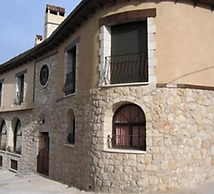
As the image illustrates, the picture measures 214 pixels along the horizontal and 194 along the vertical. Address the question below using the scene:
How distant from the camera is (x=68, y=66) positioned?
41.1ft

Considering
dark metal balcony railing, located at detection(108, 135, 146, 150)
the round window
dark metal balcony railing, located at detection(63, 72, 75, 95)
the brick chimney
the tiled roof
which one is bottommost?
dark metal balcony railing, located at detection(108, 135, 146, 150)

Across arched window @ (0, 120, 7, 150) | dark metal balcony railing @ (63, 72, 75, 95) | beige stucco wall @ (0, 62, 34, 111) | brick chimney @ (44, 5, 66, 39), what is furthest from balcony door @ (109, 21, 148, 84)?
arched window @ (0, 120, 7, 150)

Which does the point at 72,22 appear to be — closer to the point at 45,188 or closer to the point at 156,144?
the point at 156,144

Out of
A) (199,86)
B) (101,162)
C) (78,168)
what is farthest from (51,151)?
(199,86)

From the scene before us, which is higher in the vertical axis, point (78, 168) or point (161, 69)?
point (161, 69)

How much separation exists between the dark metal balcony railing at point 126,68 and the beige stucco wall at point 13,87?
768 cm

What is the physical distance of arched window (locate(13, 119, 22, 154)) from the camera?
17.7 meters

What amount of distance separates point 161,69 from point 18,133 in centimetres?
1230

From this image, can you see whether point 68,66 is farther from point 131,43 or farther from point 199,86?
point 199,86

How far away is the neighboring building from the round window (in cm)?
408

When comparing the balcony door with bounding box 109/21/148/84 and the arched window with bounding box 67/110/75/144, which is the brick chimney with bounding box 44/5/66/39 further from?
the balcony door with bounding box 109/21/148/84

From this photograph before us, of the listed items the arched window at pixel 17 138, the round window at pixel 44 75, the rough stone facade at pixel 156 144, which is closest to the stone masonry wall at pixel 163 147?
the rough stone facade at pixel 156 144

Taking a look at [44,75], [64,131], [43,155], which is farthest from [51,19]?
[64,131]

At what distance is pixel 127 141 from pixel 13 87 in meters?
11.8
